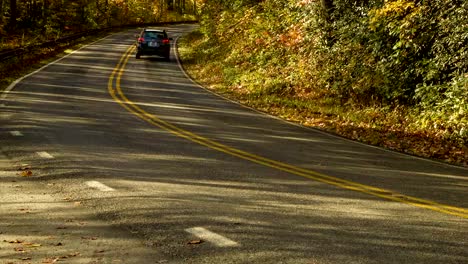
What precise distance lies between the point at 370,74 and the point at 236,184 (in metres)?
10.8

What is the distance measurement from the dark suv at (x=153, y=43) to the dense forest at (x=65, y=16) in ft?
36.9

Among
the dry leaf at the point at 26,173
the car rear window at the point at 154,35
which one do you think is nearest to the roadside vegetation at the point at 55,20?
the car rear window at the point at 154,35

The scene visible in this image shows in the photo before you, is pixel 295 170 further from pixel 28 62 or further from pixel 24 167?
pixel 28 62

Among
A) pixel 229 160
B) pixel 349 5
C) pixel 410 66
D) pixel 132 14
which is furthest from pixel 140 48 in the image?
pixel 132 14

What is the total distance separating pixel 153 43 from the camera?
31594 mm

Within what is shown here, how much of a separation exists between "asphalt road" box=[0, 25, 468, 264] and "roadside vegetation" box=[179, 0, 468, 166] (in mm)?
2129

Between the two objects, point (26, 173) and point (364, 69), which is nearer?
point (26, 173)

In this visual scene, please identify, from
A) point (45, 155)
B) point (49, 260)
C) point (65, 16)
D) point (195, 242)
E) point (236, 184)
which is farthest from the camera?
point (65, 16)

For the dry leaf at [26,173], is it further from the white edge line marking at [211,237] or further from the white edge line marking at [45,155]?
the white edge line marking at [211,237]

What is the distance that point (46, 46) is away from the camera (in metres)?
34.4

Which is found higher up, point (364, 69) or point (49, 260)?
point (364, 69)

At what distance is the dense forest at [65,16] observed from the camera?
157 feet

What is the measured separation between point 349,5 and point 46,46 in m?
22.5

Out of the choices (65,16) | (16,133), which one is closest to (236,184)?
(16,133)
